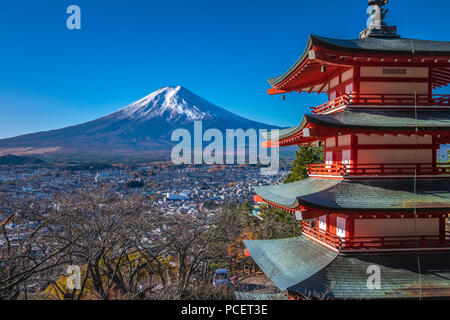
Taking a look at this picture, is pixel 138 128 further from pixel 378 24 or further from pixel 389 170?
pixel 389 170

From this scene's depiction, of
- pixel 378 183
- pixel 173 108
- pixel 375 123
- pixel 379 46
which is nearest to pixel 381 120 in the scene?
pixel 375 123

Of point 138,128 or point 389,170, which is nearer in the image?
point 389,170

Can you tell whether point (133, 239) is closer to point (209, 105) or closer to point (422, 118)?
point (422, 118)

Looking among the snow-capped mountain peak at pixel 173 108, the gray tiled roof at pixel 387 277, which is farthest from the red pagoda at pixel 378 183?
the snow-capped mountain peak at pixel 173 108

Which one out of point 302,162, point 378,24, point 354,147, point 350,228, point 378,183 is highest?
point 378,24

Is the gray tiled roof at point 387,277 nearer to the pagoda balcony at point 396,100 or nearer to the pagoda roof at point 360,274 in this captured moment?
the pagoda roof at point 360,274

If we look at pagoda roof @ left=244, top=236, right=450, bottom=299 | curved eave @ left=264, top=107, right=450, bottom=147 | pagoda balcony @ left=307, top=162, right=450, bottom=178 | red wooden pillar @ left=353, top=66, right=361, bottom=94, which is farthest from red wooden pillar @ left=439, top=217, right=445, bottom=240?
red wooden pillar @ left=353, top=66, right=361, bottom=94

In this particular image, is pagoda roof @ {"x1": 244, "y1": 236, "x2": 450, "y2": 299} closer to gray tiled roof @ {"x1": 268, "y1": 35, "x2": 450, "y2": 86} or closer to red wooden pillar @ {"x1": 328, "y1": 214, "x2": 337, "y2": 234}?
red wooden pillar @ {"x1": 328, "y1": 214, "x2": 337, "y2": 234}
